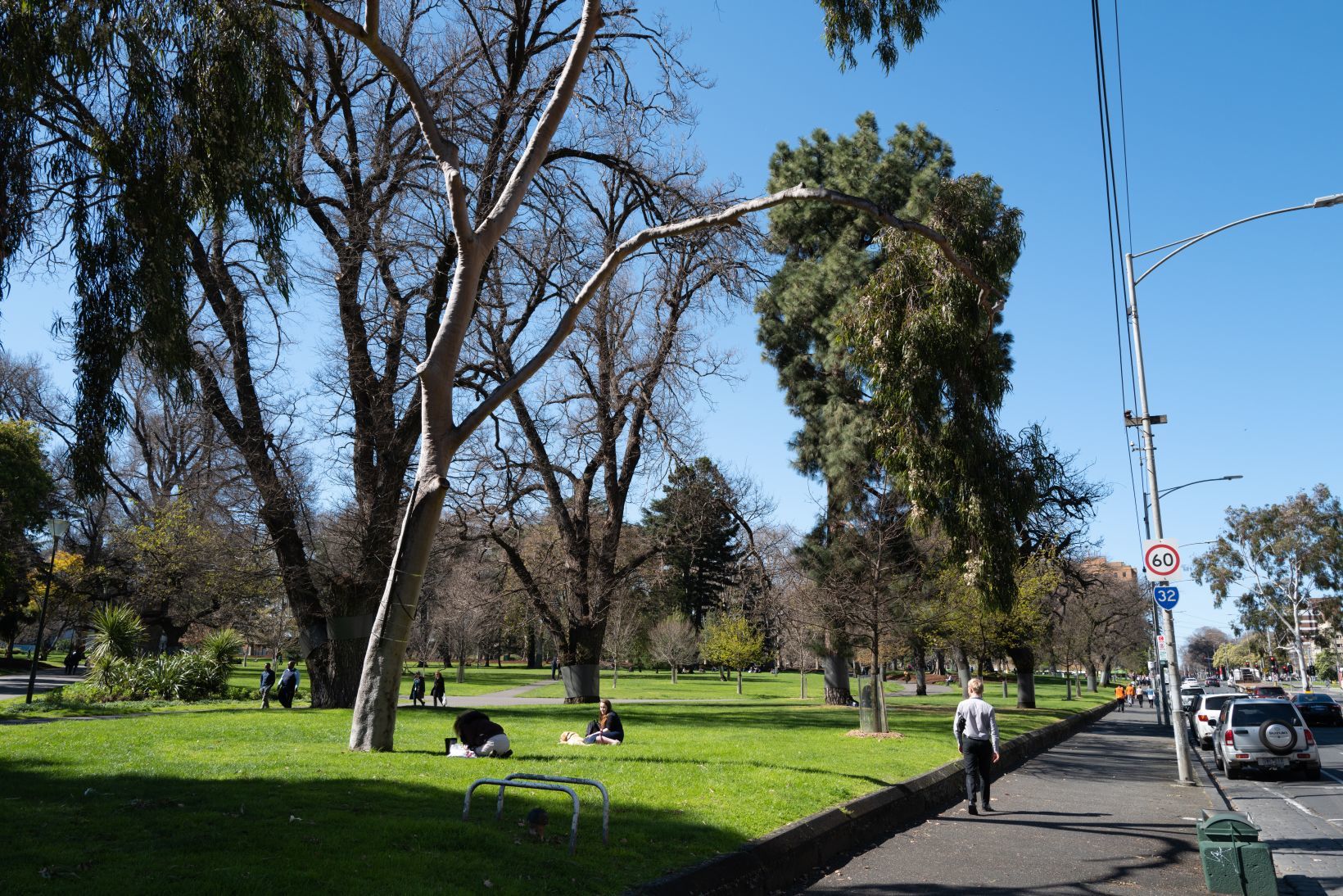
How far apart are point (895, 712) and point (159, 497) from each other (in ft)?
104

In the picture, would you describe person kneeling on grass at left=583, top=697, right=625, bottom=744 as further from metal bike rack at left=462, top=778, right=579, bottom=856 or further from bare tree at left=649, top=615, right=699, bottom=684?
bare tree at left=649, top=615, right=699, bottom=684

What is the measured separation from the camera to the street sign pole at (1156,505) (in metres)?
16.7

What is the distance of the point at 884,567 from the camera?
23203 mm

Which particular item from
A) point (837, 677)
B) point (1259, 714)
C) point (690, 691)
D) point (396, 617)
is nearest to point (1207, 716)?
point (1259, 714)

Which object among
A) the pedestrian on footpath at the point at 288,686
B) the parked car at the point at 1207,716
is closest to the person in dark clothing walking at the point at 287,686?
the pedestrian on footpath at the point at 288,686

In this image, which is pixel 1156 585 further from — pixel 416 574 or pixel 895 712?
pixel 895 712

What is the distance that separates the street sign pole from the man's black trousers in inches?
232

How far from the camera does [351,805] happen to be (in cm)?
868

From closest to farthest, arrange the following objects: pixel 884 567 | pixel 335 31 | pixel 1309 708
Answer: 1. pixel 335 31
2. pixel 884 567
3. pixel 1309 708

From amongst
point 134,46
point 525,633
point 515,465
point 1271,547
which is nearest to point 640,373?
point 515,465

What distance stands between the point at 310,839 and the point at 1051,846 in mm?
7507

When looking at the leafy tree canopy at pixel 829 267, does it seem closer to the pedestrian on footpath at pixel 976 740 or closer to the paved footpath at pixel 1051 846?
the paved footpath at pixel 1051 846

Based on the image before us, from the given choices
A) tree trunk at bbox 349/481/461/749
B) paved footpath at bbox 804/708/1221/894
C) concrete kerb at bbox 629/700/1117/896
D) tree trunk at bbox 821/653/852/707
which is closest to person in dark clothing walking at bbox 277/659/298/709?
tree trunk at bbox 349/481/461/749

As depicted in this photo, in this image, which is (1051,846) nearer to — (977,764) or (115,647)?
(977,764)
